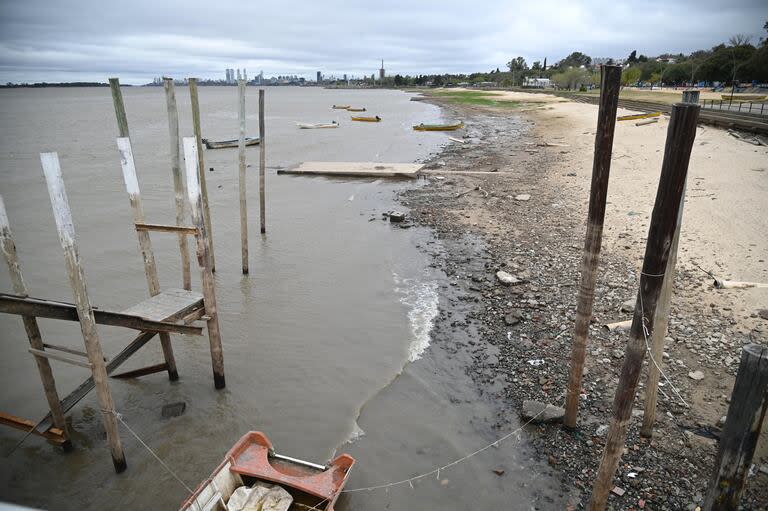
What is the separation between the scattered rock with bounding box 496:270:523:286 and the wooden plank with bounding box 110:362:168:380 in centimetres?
694

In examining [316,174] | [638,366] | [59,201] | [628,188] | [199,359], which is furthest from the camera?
[316,174]

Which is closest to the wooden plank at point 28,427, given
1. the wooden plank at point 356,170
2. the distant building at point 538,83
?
the wooden plank at point 356,170

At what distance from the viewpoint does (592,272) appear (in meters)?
5.30

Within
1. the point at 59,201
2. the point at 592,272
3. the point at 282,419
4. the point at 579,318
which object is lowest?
the point at 282,419

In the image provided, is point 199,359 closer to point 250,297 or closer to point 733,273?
point 250,297

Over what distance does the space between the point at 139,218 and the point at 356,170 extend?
17217mm

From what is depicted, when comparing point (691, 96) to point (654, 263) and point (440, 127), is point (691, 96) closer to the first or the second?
point (654, 263)

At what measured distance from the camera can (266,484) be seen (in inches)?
197

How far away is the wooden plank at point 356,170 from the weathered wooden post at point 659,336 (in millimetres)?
17793

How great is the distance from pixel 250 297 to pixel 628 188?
13.2 meters

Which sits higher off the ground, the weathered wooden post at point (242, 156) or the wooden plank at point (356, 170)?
the weathered wooden post at point (242, 156)

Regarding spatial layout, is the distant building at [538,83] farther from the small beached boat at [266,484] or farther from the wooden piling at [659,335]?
the small beached boat at [266,484]

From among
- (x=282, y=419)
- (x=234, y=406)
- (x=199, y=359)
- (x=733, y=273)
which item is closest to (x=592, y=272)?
(x=282, y=419)

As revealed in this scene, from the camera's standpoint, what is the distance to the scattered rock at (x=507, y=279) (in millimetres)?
10234
